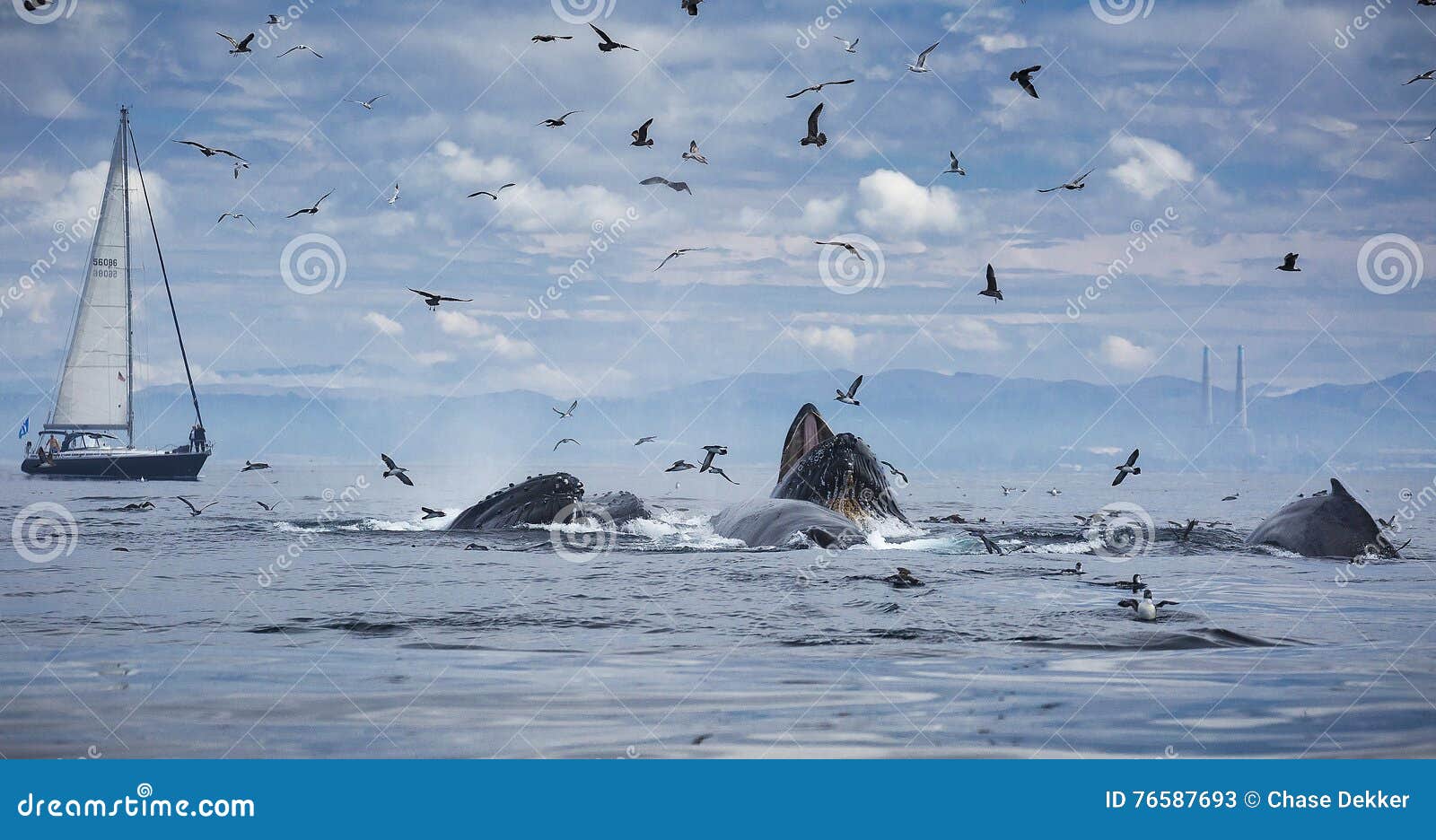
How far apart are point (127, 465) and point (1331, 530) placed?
64.2 meters

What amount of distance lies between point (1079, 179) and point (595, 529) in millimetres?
13846

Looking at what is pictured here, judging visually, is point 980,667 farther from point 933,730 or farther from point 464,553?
point 464,553

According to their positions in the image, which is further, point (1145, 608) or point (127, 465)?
point (127, 465)

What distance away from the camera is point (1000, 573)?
65.8ft

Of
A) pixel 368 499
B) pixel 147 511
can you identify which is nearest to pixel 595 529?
pixel 147 511

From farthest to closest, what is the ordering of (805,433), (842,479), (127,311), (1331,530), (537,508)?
(127,311) → (537,508) → (805,433) → (842,479) → (1331,530)

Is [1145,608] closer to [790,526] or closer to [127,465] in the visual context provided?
[790,526]

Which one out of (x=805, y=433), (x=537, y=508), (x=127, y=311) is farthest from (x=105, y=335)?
(x=805, y=433)

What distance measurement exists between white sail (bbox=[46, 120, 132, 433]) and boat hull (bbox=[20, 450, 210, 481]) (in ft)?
8.95

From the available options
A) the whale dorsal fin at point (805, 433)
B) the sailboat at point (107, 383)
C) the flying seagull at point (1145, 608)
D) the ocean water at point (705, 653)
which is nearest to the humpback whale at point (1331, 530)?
the ocean water at point (705, 653)

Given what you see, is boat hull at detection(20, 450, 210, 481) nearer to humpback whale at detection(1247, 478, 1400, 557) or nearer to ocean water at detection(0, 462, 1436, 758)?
ocean water at detection(0, 462, 1436, 758)

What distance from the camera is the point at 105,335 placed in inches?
2549

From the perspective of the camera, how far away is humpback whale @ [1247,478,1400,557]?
76.1 ft

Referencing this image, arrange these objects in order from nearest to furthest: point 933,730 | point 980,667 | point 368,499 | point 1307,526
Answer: point 933,730
point 980,667
point 1307,526
point 368,499
